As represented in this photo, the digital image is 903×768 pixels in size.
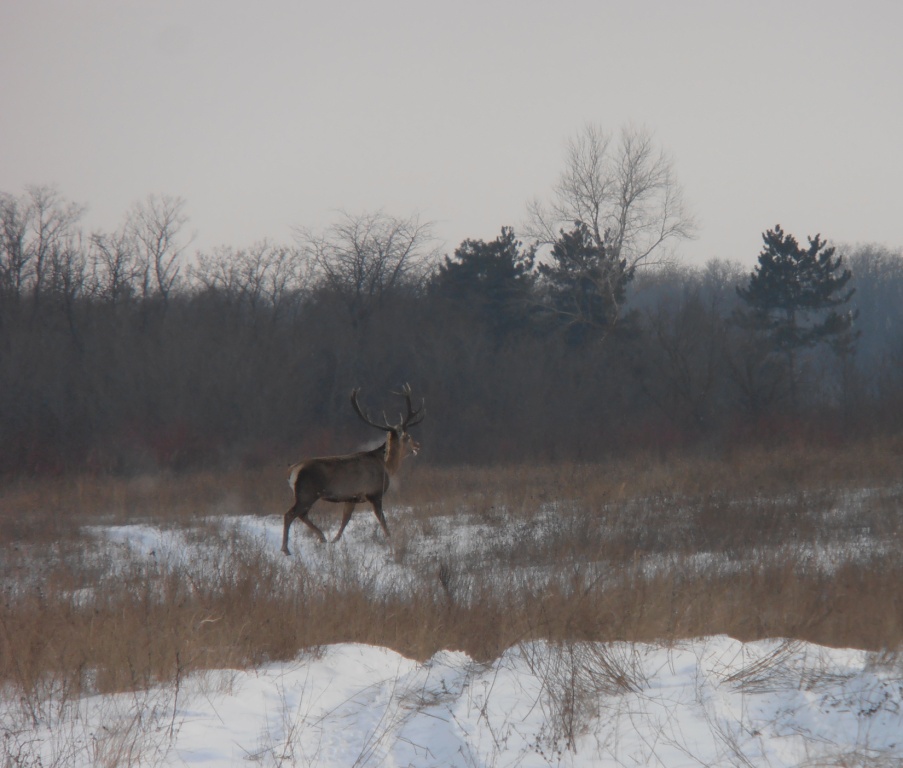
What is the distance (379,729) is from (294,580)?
345cm

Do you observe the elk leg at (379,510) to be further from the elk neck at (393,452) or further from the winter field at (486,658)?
the winter field at (486,658)

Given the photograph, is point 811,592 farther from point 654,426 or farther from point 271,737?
point 654,426

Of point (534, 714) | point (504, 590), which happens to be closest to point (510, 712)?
point (534, 714)

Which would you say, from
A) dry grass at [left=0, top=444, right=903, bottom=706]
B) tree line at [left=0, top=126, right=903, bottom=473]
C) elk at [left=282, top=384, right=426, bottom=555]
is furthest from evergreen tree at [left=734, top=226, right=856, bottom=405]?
elk at [left=282, top=384, right=426, bottom=555]

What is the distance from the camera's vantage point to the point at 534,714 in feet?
16.2

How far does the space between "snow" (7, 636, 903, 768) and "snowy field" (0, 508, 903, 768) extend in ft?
0.04

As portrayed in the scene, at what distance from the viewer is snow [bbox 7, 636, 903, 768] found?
14.2 ft

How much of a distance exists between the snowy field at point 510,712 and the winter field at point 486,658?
0.6 inches

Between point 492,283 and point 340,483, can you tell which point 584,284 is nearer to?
point 492,283

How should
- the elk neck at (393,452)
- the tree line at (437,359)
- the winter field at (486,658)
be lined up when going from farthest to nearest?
1. the tree line at (437,359)
2. the elk neck at (393,452)
3. the winter field at (486,658)

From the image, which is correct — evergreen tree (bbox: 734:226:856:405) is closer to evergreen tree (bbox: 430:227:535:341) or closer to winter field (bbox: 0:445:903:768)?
evergreen tree (bbox: 430:227:535:341)

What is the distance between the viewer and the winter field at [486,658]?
445 centimetres

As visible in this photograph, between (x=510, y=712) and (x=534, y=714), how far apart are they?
0.44ft

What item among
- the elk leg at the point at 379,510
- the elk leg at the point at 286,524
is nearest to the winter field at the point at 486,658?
the elk leg at the point at 286,524
